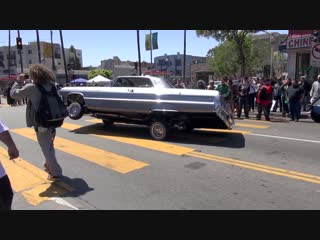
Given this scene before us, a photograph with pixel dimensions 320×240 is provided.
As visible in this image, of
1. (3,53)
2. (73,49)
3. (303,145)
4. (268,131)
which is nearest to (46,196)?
(303,145)

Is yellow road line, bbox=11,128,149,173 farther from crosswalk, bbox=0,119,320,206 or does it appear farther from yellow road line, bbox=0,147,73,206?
yellow road line, bbox=0,147,73,206

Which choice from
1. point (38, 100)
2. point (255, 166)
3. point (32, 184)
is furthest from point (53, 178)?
point (255, 166)

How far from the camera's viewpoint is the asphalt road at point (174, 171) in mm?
4949

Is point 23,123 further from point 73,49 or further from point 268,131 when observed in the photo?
point 73,49

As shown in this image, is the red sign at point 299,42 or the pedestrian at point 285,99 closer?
the pedestrian at point 285,99

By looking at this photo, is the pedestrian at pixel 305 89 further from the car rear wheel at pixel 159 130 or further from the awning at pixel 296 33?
the car rear wheel at pixel 159 130

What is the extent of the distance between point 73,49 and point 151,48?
8090 centimetres

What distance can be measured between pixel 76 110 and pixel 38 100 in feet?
16.1

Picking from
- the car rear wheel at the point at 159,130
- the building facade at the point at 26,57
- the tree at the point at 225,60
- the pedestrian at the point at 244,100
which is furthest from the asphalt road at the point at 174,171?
the building facade at the point at 26,57

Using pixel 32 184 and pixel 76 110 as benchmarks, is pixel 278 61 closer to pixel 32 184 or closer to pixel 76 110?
pixel 76 110

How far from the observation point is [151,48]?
31.3 m

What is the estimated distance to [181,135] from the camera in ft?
32.4

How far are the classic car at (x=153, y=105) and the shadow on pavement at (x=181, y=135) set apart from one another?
1.02 ft

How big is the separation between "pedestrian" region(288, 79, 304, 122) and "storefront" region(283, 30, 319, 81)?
24.1 ft
